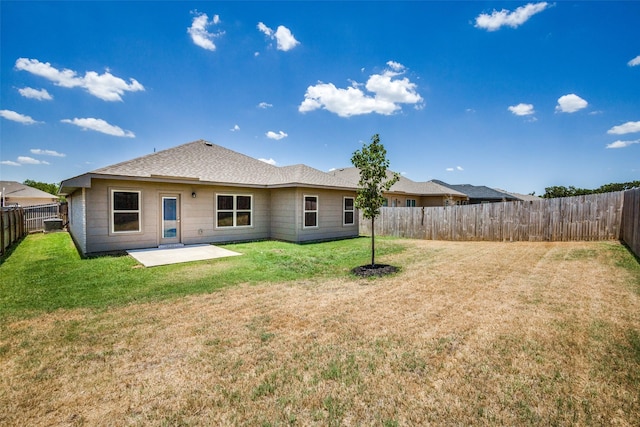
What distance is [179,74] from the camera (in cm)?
1408

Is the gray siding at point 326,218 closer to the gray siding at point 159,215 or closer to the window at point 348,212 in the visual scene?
the window at point 348,212

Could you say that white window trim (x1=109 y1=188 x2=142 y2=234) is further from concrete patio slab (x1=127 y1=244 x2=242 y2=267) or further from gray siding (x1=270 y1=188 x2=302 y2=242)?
gray siding (x1=270 y1=188 x2=302 y2=242)

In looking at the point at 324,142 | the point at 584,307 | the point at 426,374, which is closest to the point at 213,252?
the point at 426,374

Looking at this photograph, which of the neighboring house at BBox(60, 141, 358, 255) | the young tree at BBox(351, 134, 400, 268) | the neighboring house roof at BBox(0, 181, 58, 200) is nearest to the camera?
the young tree at BBox(351, 134, 400, 268)

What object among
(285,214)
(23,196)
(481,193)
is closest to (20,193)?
(23,196)

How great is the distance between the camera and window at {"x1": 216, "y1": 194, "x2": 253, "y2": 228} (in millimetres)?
12312

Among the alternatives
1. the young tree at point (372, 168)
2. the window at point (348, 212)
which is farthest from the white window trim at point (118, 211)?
the window at point (348, 212)

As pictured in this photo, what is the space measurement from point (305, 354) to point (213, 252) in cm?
757

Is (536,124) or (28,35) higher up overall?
(28,35)

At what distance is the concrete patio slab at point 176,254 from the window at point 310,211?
4168mm

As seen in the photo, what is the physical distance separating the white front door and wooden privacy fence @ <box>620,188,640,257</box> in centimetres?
1470

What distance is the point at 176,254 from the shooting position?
935 centimetres

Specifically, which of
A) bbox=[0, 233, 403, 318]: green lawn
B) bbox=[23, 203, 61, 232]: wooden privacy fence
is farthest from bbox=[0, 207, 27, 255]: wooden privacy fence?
bbox=[23, 203, 61, 232]: wooden privacy fence

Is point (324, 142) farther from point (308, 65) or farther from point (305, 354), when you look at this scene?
point (305, 354)
